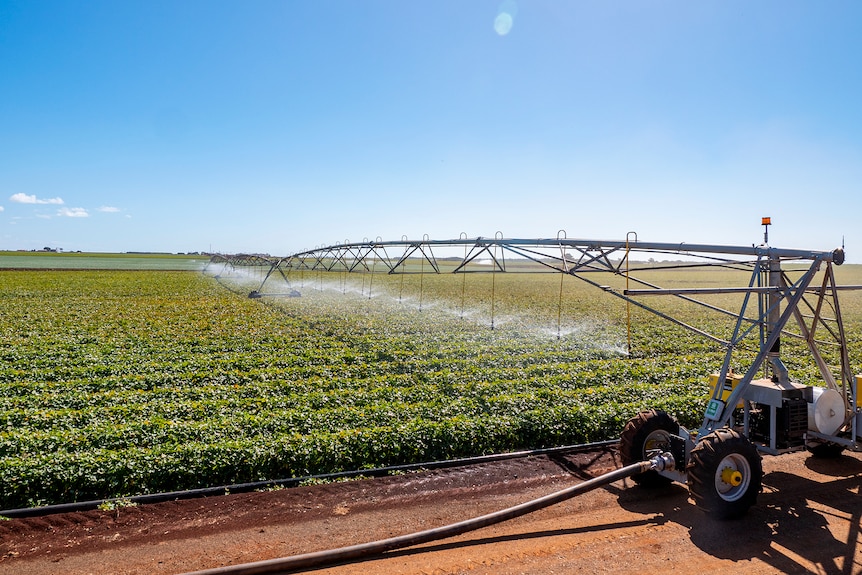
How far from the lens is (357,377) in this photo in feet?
48.7

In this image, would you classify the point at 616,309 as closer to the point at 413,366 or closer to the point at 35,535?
the point at 413,366

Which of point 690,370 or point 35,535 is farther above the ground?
point 690,370

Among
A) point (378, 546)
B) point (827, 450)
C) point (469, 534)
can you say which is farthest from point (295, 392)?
point (827, 450)

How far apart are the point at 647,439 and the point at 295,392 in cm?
832

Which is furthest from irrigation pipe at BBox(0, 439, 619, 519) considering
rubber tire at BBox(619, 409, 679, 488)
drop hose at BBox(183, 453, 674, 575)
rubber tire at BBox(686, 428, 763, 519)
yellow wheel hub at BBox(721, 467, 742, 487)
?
yellow wheel hub at BBox(721, 467, 742, 487)

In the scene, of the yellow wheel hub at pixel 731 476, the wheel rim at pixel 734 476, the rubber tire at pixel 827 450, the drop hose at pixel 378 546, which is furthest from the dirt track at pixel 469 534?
the rubber tire at pixel 827 450

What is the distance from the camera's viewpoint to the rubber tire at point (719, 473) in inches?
268

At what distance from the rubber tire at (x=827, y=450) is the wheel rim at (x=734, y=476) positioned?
10.7 ft

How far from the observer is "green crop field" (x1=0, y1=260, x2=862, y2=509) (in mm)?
8797

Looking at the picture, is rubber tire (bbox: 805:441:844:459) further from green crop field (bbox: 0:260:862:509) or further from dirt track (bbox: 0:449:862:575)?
green crop field (bbox: 0:260:862:509)

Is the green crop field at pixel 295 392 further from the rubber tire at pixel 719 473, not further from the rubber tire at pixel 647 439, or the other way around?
the rubber tire at pixel 719 473

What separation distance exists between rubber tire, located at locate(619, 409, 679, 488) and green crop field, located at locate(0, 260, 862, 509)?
2.51 m

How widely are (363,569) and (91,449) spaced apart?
19.3 feet

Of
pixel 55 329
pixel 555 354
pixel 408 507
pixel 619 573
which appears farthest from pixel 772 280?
pixel 55 329
